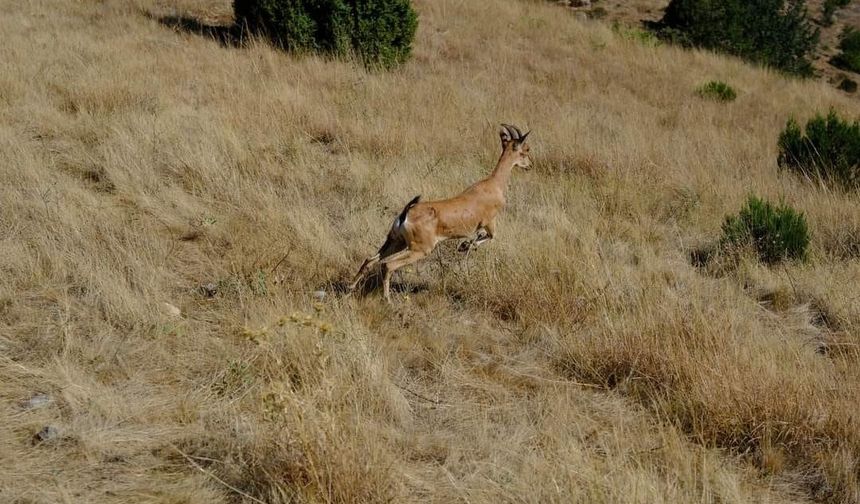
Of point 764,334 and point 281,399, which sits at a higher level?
point 281,399

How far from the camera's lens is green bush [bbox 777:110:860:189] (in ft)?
29.2

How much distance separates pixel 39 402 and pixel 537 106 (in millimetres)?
8288

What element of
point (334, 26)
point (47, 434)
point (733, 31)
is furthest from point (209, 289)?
point (733, 31)

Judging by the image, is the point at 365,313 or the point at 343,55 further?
the point at 343,55

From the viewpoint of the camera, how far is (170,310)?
456cm

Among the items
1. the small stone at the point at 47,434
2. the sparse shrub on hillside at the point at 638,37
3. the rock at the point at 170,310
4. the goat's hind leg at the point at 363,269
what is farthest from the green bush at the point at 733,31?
the small stone at the point at 47,434

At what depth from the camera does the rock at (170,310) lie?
4.52 meters

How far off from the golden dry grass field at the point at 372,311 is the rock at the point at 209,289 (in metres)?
0.02

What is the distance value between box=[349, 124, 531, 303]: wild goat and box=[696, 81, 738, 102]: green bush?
9104 mm

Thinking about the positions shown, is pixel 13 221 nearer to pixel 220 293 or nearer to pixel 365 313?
pixel 220 293

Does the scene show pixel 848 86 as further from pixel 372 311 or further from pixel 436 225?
pixel 372 311

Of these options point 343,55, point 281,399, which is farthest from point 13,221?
point 343,55

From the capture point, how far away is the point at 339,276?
17.5ft

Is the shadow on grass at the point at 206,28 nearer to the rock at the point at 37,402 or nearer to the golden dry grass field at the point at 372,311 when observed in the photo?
the golden dry grass field at the point at 372,311
